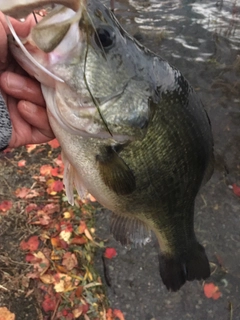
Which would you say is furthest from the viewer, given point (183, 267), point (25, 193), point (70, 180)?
point (25, 193)

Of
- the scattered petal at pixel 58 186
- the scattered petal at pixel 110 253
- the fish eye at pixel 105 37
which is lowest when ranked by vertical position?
the scattered petal at pixel 110 253

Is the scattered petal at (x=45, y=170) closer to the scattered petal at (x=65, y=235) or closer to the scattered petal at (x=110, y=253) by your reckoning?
the scattered petal at (x=65, y=235)

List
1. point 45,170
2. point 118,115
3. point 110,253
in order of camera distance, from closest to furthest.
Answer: point 118,115 → point 110,253 → point 45,170

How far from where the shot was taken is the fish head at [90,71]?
1.37 m

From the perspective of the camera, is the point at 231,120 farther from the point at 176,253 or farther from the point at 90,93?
the point at 90,93

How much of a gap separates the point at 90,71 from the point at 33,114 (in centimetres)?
40

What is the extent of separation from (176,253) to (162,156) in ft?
2.52

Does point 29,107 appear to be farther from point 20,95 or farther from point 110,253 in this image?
point 110,253

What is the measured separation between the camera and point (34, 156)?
13.5 ft

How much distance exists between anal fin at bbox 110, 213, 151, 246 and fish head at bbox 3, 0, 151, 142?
0.62 meters

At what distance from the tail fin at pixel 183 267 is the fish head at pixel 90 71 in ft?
3.12

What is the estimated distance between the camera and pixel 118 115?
1.59 meters

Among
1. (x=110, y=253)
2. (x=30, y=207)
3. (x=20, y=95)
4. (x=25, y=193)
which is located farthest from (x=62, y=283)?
(x=20, y=95)

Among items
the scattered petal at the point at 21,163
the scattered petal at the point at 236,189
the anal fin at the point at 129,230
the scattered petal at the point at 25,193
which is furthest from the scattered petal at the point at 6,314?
the scattered petal at the point at 236,189
